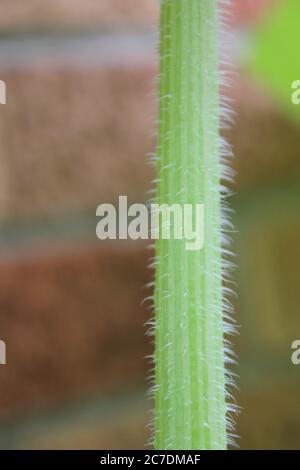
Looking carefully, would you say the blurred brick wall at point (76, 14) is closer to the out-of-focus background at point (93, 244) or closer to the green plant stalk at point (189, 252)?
the out-of-focus background at point (93, 244)

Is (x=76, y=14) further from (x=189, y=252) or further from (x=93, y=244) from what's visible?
(x=189, y=252)

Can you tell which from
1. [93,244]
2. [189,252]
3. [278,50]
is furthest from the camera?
[93,244]

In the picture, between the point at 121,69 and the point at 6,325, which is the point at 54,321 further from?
the point at 121,69

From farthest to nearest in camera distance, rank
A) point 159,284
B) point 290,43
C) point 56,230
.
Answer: point 56,230 < point 290,43 < point 159,284

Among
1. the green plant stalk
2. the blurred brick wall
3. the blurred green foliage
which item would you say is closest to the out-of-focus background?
the blurred brick wall

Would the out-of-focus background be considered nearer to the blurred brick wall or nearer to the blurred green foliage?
the blurred brick wall

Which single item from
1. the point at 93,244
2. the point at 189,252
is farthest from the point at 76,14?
the point at 189,252

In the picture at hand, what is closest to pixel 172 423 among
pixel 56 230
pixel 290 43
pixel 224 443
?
pixel 224 443
